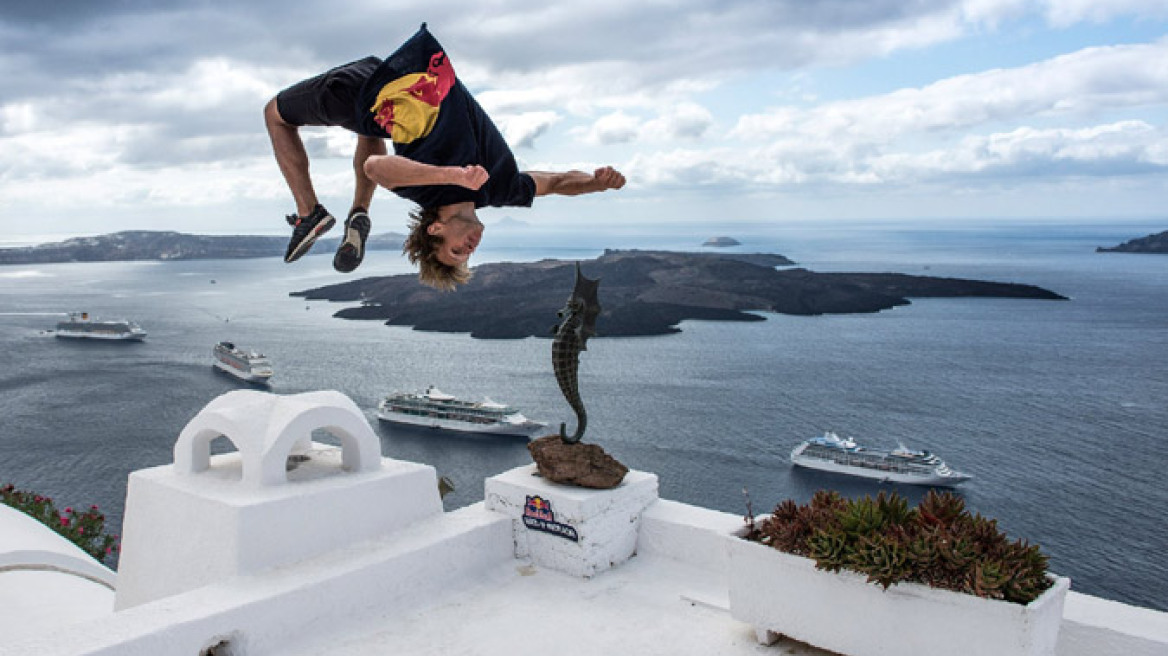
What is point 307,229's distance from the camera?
4336mm

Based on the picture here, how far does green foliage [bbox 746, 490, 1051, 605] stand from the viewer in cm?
447

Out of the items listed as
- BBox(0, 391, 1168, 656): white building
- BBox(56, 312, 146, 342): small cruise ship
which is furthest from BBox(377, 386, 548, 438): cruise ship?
BBox(0, 391, 1168, 656): white building

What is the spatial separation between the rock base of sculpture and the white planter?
5.62 ft

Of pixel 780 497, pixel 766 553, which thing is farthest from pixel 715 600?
pixel 780 497

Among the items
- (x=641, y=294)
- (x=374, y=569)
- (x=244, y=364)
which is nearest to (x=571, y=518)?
(x=374, y=569)

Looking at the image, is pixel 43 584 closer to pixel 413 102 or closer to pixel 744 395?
pixel 413 102

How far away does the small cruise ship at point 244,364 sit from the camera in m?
67.1

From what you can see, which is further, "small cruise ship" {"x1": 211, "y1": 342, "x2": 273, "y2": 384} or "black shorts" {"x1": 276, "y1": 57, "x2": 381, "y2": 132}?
"small cruise ship" {"x1": 211, "y1": 342, "x2": 273, "y2": 384}

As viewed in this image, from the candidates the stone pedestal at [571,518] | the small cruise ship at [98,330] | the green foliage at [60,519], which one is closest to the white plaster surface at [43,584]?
the stone pedestal at [571,518]

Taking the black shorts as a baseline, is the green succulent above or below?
below

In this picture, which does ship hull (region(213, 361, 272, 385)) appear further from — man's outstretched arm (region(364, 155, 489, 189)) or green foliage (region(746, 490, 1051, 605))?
man's outstretched arm (region(364, 155, 489, 189))

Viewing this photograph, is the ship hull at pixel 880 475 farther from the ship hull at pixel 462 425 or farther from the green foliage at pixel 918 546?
the green foliage at pixel 918 546

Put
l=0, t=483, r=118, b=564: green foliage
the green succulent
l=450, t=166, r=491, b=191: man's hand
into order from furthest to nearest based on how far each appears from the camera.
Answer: l=0, t=483, r=118, b=564: green foliage → the green succulent → l=450, t=166, r=491, b=191: man's hand

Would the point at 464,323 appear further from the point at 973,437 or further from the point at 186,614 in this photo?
the point at 186,614
